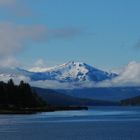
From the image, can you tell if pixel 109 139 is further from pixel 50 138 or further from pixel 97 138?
pixel 50 138

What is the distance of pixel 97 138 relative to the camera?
103938 millimetres

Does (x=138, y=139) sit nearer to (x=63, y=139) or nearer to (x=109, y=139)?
→ (x=109, y=139)

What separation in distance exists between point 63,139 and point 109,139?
24.0 feet

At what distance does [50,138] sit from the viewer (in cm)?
10550

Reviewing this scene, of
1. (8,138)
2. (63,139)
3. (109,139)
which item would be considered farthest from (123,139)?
(8,138)

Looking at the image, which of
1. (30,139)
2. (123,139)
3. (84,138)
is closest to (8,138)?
(30,139)

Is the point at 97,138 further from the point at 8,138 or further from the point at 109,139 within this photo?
the point at 8,138

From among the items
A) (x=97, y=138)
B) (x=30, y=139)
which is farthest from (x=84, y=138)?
(x=30, y=139)

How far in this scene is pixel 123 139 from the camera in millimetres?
101125

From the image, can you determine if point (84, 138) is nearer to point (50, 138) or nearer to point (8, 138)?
point (50, 138)

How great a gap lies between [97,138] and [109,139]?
3.27m

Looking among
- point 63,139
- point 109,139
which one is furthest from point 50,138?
point 109,139

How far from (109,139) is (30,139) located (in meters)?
12.6

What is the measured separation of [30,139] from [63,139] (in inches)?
209
